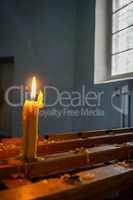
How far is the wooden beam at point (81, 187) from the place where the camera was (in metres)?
0.52

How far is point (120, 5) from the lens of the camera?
2.77m

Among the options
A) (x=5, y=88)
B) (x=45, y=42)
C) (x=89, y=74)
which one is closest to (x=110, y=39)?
(x=89, y=74)

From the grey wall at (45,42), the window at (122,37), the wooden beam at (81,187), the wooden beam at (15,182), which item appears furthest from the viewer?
the grey wall at (45,42)

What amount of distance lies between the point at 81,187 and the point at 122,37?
7.93 ft

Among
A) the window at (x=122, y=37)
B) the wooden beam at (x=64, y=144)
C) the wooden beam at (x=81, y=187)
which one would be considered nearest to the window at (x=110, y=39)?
the window at (x=122, y=37)

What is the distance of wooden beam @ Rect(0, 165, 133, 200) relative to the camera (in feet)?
1.71

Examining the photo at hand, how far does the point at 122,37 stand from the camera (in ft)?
8.96

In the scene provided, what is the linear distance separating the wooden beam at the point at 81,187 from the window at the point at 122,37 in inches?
77.2

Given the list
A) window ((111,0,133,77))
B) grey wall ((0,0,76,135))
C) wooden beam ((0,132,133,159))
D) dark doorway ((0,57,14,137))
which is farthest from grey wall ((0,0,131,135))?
wooden beam ((0,132,133,159))

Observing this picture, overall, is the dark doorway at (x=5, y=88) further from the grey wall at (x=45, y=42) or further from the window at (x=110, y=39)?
the window at (x=110, y=39)

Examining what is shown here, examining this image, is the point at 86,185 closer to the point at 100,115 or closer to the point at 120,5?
the point at 100,115

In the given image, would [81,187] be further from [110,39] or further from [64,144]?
[110,39]

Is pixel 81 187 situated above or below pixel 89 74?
below

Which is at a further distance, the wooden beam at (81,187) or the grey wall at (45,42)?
the grey wall at (45,42)
